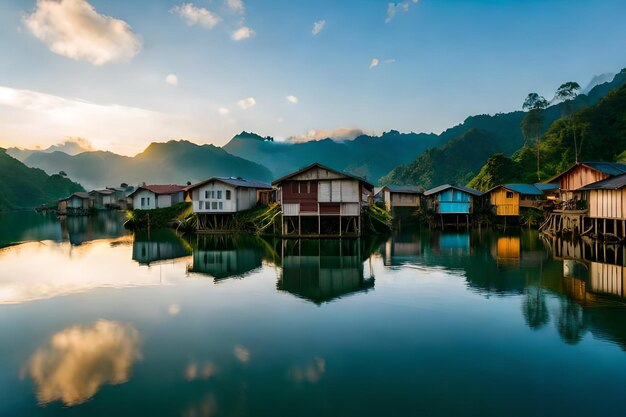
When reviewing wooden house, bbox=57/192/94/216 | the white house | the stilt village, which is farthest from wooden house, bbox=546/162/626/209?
wooden house, bbox=57/192/94/216

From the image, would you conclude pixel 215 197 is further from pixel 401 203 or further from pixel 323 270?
pixel 401 203

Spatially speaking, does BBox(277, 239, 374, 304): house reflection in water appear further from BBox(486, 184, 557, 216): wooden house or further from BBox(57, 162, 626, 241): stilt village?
BBox(486, 184, 557, 216): wooden house

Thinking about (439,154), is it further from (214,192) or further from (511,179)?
(214,192)

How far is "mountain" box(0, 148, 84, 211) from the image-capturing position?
385 feet

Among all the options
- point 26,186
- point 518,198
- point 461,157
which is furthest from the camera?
point 26,186

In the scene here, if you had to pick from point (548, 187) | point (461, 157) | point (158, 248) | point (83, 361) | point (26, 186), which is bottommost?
point (83, 361)

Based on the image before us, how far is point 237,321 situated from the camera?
1302cm

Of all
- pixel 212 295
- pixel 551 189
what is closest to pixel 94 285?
pixel 212 295

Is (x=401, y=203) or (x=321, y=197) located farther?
(x=401, y=203)

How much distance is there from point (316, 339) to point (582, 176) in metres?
35.8

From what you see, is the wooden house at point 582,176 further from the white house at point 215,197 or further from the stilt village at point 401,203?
the white house at point 215,197

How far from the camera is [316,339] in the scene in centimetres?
1125

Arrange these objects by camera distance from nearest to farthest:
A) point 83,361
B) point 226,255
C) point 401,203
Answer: point 83,361 → point 226,255 → point 401,203

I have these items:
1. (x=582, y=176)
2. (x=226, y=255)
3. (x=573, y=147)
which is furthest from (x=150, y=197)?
(x=573, y=147)
